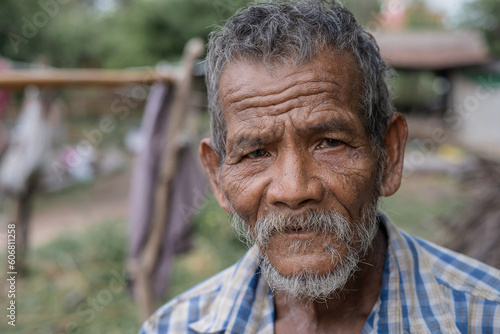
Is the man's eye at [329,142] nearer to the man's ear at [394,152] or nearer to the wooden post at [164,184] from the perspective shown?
the man's ear at [394,152]

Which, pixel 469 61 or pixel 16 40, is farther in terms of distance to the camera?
pixel 469 61

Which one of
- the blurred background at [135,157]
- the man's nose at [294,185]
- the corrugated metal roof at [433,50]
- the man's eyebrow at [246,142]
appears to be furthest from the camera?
the corrugated metal roof at [433,50]

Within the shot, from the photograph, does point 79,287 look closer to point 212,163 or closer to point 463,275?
point 212,163

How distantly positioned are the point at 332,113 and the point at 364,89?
16cm

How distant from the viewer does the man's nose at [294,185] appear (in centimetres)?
138

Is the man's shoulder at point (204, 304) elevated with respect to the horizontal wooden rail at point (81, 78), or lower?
lower

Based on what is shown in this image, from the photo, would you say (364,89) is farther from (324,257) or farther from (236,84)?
(324,257)

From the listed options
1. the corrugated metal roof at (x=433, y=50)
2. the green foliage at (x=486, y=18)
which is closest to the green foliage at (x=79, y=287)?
the corrugated metal roof at (x=433, y=50)

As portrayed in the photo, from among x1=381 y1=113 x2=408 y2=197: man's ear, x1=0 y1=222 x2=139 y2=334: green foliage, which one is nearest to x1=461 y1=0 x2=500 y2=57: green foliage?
x1=0 y1=222 x2=139 y2=334: green foliage

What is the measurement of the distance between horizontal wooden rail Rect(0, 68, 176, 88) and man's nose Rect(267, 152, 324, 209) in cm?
267

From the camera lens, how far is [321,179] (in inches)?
56.5

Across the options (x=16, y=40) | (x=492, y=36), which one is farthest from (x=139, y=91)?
(x=492, y=36)

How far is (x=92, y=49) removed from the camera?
17031 millimetres

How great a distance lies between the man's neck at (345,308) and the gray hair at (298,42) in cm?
42
